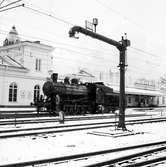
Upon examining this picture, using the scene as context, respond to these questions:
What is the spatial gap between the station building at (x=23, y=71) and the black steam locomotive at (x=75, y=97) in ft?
34.6

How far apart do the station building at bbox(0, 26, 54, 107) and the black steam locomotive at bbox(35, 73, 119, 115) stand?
34.6 ft

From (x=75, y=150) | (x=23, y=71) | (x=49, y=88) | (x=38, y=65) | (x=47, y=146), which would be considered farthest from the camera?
(x=38, y=65)

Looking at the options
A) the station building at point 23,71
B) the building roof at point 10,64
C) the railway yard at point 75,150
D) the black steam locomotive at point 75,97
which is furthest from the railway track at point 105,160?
the building roof at point 10,64

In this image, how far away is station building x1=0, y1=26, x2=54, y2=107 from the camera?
116 feet

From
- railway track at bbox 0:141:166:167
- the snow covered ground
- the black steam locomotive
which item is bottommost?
the snow covered ground

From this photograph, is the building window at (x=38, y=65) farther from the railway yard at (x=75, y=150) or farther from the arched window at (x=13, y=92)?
the railway yard at (x=75, y=150)

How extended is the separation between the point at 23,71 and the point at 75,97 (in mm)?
12728

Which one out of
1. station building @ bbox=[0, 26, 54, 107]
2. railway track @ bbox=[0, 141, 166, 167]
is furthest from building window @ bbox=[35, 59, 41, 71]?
railway track @ bbox=[0, 141, 166, 167]

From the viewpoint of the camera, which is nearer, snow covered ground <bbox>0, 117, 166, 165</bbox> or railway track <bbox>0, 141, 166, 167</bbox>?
railway track <bbox>0, 141, 166, 167</bbox>

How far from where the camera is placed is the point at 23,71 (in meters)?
37.8

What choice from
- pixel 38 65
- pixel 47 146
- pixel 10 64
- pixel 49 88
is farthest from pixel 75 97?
pixel 47 146

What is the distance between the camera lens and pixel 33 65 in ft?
133

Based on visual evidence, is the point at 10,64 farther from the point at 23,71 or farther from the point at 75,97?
the point at 75,97

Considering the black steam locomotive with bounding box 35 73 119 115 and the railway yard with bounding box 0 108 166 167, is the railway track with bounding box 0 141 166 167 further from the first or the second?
the black steam locomotive with bounding box 35 73 119 115
